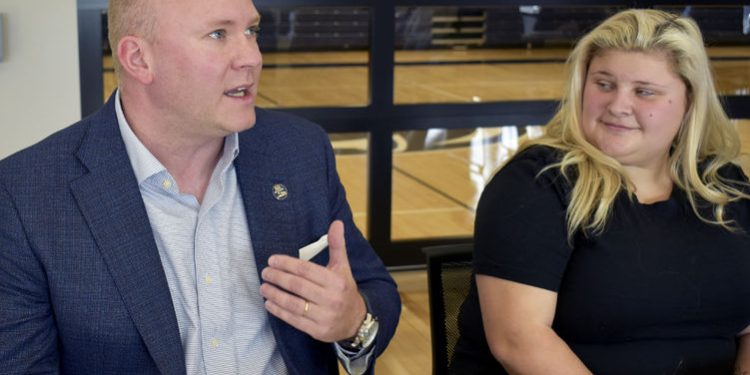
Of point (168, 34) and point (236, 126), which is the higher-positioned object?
point (168, 34)

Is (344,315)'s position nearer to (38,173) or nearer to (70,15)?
(38,173)

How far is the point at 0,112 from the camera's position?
13.4ft

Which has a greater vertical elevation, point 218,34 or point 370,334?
point 218,34

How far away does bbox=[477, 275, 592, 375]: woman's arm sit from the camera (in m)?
2.09

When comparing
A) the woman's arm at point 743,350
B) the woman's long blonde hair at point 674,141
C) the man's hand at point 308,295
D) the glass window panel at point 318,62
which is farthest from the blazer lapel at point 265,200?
the glass window panel at point 318,62

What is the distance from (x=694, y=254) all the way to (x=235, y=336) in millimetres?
975

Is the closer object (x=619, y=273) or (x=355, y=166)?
(x=619, y=273)

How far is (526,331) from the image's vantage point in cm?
210

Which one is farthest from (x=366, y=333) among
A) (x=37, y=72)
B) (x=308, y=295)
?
(x=37, y=72)

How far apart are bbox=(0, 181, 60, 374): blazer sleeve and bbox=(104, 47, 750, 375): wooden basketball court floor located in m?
2.62

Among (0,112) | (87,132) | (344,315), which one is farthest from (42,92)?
(344,315)

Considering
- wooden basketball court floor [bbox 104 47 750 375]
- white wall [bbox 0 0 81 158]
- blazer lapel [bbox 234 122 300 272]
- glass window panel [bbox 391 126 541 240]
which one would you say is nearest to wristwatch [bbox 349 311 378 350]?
blazer lapel [bbox 234 122 300 272]

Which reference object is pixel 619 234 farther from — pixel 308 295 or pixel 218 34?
pixel 218 34

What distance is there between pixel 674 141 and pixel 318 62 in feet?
8.36
